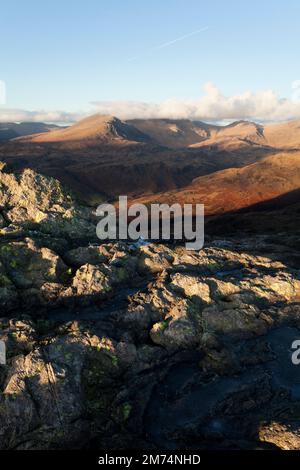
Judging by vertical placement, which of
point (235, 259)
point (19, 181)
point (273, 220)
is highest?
point (19, 181)

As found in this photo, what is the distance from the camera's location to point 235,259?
24.2 m

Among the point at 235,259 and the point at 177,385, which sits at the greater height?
the point at 235,259

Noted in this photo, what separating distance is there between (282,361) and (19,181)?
1878 cm

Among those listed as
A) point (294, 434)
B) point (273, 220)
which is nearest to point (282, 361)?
point (294, 434)

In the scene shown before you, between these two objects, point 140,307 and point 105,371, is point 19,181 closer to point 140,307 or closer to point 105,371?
point 140,307

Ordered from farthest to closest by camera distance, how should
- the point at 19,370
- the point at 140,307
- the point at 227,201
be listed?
the point at 227,201, the point at 140,307, the point at 19,370

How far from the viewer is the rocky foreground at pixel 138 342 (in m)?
13.9

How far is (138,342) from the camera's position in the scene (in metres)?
17.3

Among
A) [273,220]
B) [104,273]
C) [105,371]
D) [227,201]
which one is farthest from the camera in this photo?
[227,201]

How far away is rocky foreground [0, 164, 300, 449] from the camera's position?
13891 mm

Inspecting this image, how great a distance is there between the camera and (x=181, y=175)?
494ft

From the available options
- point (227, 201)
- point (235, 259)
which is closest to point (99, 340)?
point (235, 259)

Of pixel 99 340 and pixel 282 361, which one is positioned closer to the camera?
pixel 99 340
